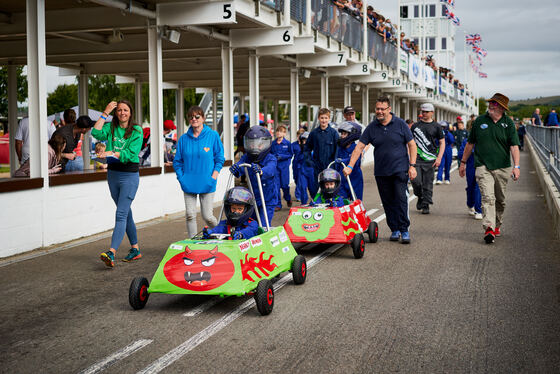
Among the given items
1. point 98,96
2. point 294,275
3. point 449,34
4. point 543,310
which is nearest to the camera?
point 543,310

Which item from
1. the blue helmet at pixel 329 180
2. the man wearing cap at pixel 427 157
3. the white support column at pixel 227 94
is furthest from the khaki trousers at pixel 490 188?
the white support column at pixel 227 94

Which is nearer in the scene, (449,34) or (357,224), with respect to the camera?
(357,224)

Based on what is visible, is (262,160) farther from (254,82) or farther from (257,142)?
A: (254,82)

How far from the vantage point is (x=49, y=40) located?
62.5 feet

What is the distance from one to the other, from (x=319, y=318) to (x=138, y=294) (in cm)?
169

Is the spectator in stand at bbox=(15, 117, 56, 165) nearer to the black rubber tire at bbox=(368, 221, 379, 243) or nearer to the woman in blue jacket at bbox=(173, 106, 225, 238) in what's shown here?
the woman in blue jacket at bbox=(173, 106, 225, 238)

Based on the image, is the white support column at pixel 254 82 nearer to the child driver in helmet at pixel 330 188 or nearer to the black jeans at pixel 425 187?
the black jeans at pixel 425 187

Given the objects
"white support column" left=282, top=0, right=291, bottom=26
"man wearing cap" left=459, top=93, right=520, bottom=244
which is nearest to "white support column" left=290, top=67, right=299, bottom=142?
"white support column" left=282, top=0, right=291, bottom=26

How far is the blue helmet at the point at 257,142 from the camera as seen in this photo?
866 centimetres

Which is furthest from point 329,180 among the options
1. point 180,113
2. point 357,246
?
point 180,113

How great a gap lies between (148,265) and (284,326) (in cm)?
339

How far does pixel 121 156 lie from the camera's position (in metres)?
8.70

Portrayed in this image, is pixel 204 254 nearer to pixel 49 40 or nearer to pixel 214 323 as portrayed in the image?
pixel 214 323

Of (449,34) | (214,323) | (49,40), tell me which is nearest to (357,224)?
(214,323)
